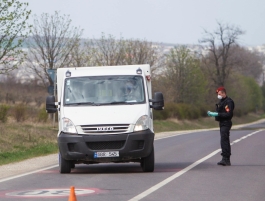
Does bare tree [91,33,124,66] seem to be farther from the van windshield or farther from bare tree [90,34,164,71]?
the van windshield

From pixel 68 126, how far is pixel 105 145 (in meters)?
0.88

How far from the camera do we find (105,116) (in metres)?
15.2

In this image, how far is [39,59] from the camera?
157ft

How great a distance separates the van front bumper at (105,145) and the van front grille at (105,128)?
99 mm

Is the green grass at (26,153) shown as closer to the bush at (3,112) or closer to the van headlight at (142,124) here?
the van headlight at (142,124)

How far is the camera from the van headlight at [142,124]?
15227 mm

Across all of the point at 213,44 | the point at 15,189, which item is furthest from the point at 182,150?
the point at 213,44

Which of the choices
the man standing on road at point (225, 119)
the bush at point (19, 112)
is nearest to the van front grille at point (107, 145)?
the man standing on road at point (225, 119)

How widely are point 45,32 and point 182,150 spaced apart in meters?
26.5

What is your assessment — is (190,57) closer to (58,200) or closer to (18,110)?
(18,110)

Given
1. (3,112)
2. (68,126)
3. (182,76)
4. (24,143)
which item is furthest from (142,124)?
(182,76)

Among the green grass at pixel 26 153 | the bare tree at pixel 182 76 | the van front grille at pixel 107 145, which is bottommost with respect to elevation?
the green grass at pixel 26 153

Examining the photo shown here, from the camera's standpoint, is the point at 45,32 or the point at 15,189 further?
the point at 45,32

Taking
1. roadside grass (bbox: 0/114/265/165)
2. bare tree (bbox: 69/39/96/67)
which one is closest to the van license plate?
roadside grass (bbox: 0/114/265/165)
